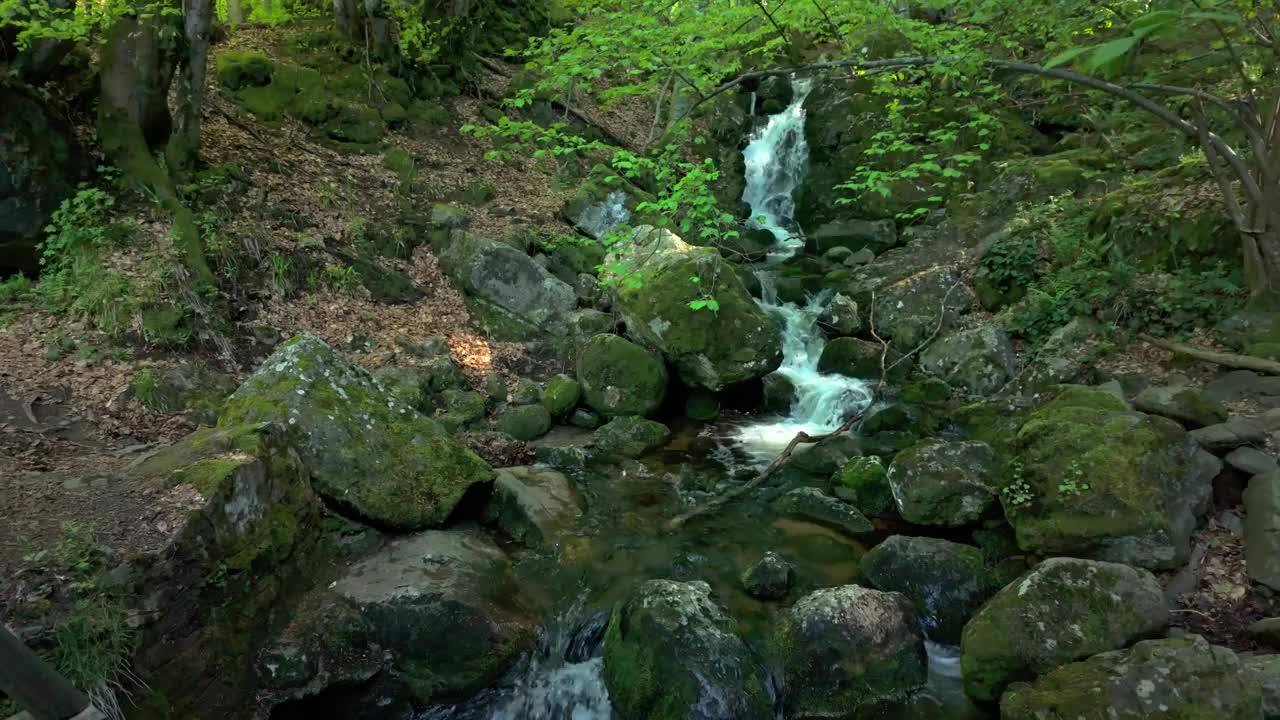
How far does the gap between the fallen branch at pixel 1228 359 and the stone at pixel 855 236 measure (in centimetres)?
757

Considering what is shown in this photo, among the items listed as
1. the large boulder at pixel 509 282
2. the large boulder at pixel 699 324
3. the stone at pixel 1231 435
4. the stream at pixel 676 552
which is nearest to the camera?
the stream at pixel 676 552

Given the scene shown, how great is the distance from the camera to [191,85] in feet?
31.0

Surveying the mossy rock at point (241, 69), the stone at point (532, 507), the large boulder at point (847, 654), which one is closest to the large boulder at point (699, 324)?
the stone at point (532, 507)

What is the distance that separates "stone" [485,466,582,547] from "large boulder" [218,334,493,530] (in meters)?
0.39

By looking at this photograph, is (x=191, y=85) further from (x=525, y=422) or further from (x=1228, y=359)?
(x=1228, y=359)

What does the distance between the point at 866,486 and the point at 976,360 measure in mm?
3601

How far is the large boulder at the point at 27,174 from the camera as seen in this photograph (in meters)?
7.60

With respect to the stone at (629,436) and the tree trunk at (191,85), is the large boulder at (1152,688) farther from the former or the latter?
the tree trunk at (191,85)

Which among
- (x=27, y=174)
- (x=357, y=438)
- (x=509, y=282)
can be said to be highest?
(x=27, y=174)

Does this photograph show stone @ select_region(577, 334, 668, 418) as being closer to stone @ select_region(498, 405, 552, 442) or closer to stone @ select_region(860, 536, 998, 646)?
stone @ select_region(498, 405, 552, 442)

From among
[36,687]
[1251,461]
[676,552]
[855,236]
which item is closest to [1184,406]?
[1251,461]

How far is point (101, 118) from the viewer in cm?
871

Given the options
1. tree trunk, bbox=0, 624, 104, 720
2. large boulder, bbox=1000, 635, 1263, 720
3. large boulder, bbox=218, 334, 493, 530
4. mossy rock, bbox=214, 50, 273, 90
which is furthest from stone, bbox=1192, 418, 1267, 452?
mossy rock, bbox=214, 50, 273, 90

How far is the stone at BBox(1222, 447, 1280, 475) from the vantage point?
17.9ft
